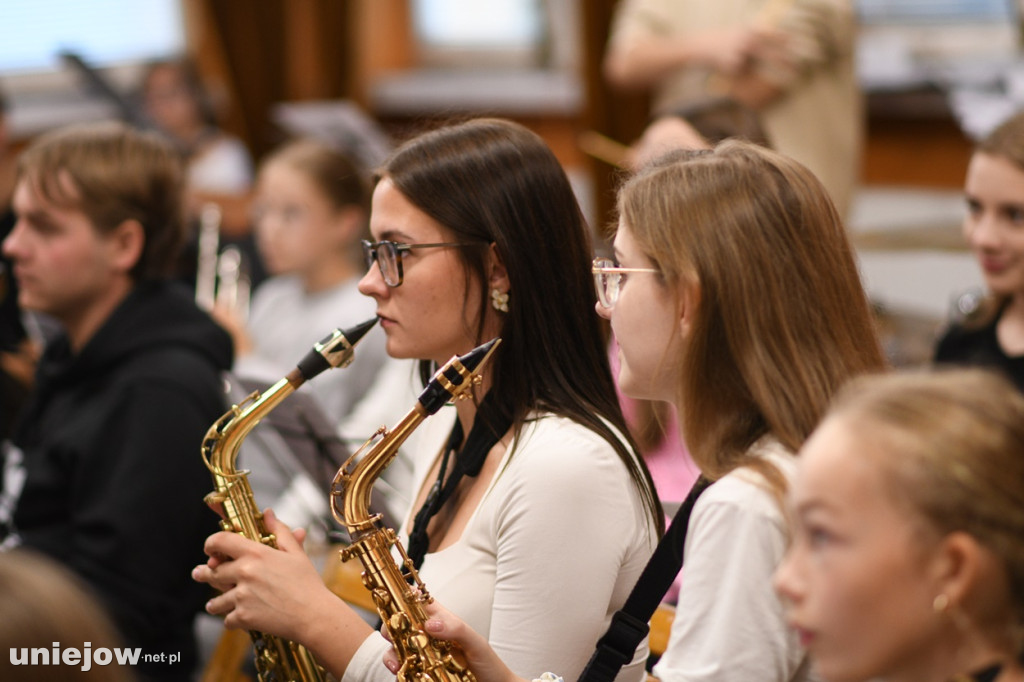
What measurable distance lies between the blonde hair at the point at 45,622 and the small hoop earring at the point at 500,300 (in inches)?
34.9

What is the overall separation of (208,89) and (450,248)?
569cm

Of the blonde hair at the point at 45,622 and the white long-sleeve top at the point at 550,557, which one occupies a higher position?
the blonde hair at the point at 45,622

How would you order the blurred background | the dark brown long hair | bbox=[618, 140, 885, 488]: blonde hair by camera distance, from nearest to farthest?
1. bbox=[618, 140, 885, 488]: blonde hair
2. the dark brown long hair
3. the blurred background

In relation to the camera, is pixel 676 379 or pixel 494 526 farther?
pixel 494 526

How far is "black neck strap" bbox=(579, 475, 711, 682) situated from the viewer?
5.10 ft

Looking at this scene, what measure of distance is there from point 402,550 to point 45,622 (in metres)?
0.65

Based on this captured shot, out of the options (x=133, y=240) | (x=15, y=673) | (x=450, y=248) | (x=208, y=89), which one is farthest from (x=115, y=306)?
(x=208, y=89)

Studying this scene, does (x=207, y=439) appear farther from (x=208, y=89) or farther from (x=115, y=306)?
(x=208, y=89)

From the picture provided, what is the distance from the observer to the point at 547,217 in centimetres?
179

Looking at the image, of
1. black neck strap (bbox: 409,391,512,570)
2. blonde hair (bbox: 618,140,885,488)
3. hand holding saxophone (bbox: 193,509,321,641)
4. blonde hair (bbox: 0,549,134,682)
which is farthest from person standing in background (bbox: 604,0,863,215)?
blonde hair (bbox: 0,549,134,682)

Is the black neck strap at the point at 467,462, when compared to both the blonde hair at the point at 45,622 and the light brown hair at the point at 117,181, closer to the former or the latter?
the blonde hair at the point at 45,622

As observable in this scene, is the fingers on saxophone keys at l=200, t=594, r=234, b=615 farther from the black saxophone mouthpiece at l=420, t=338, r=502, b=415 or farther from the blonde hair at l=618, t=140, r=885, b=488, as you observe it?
the blonde hair at l=618, t=140, r=885, b=488

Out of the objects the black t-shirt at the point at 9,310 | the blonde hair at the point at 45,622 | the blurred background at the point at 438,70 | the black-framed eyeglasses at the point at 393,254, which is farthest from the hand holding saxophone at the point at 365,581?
the blurred background at the point at 438,70

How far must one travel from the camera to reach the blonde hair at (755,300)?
1.41 metres
